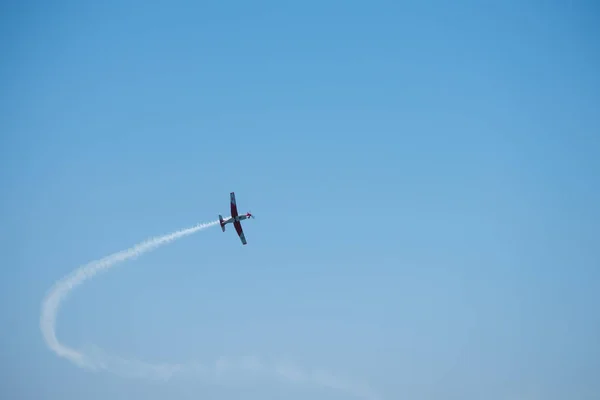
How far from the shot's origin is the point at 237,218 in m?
167

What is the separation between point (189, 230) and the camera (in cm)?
16788

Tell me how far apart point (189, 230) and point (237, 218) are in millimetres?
11001
